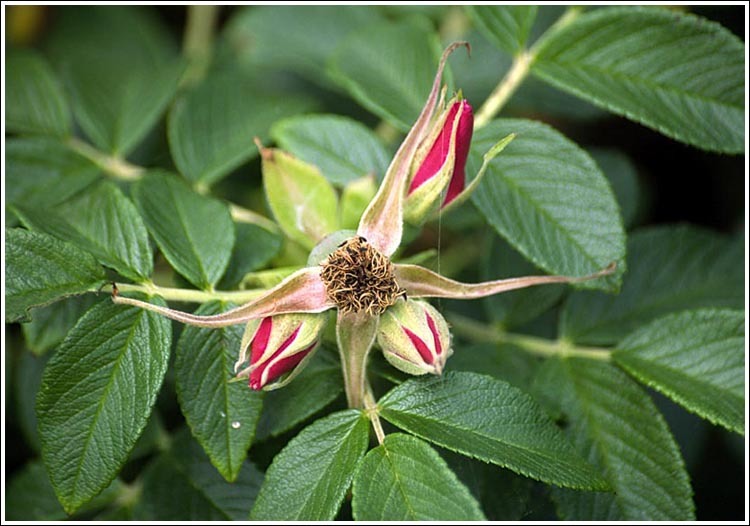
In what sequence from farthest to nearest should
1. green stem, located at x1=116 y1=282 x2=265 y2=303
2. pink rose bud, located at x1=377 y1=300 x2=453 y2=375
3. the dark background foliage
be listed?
the dark background foliage, green stem, located at x1=116 y1=282 x2=265 y2=303, pink rose bud, located at x1=377 y1=300 x2=453 y2=375

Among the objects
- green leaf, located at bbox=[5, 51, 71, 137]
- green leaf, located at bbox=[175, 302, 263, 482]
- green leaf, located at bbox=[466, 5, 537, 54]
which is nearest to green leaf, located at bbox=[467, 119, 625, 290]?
green leaf, located at bbox=[466, 5, 537, 54]

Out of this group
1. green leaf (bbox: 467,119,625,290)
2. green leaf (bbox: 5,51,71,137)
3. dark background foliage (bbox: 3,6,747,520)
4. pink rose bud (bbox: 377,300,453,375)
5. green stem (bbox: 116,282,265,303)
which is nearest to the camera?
pink rose bud (bbox: 377,300,453,375)

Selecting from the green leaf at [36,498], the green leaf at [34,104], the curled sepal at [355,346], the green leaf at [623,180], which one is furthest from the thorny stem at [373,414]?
the green leaf at [34,104]

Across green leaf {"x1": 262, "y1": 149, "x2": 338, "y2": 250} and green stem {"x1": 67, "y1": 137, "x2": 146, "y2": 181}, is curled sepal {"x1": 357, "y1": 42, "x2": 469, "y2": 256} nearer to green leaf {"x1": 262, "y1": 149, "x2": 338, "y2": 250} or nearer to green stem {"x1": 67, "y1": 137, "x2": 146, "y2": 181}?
green leaf {"x1": 262, "y1": 149, "x2": 338, "y2": 250}

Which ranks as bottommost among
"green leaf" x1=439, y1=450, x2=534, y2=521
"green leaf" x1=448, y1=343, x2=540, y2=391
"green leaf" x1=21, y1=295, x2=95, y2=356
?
"green leaf" x1=21, y1=295, x2=95, y2=356

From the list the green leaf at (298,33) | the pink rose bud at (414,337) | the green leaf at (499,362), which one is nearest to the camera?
the pink rose bud at (414,337)

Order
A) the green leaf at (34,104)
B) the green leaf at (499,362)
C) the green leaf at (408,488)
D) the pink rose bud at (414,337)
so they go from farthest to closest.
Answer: the green leaf at (34,104)
the green leaf at (499,362)
the pink rose bud at (414,337)
the green leaf at (408,488)

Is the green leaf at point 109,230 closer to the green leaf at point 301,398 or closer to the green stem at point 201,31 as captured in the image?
the green leaf at point 301,398
